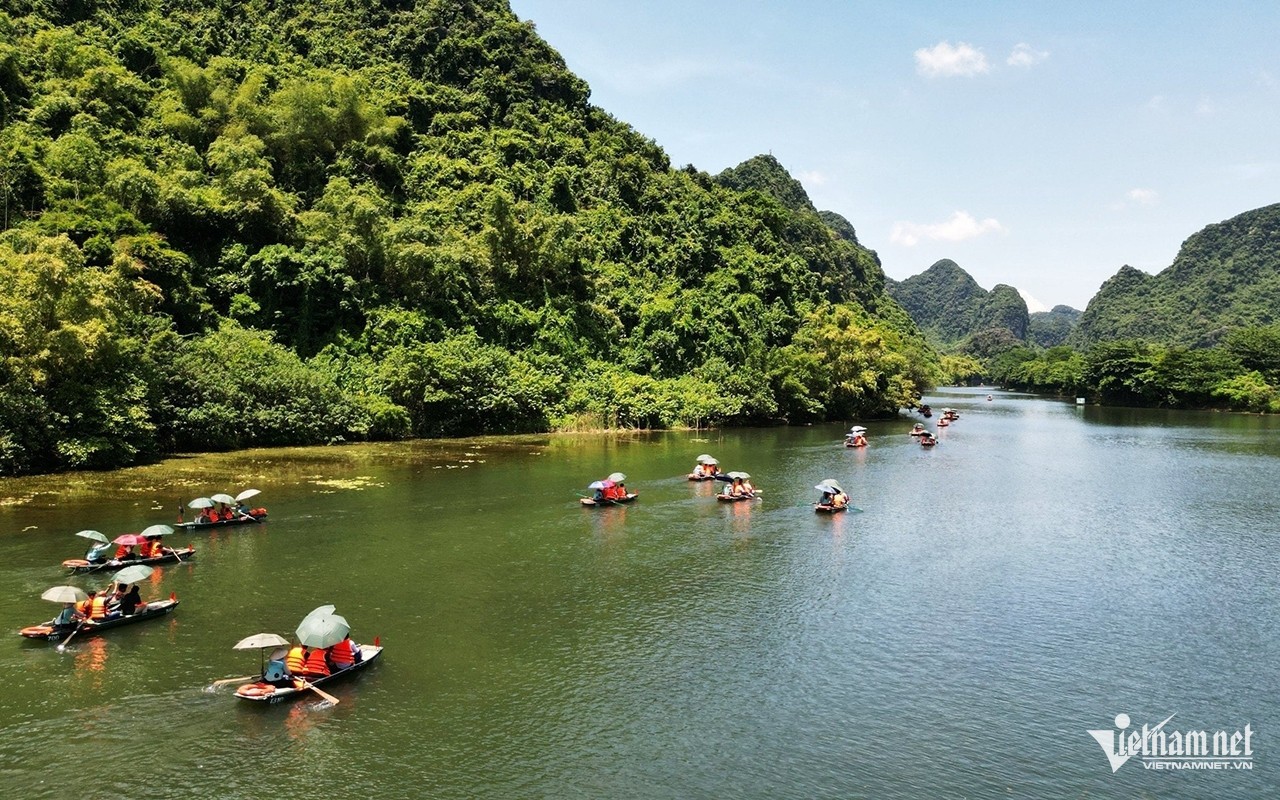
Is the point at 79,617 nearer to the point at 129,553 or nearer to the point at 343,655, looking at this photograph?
the point at 129,553

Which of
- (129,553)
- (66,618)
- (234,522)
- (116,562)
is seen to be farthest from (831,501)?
(66,618)

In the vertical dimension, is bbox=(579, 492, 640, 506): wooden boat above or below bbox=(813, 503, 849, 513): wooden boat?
above

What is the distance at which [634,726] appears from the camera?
1521cm

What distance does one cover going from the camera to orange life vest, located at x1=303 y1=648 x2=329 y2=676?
1650 cm

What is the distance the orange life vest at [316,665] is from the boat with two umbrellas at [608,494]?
60.4ft

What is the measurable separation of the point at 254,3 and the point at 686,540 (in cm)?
9827

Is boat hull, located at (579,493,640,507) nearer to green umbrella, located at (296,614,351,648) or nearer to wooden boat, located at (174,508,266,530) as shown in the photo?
wooden boat, located at (174,508,266,530)

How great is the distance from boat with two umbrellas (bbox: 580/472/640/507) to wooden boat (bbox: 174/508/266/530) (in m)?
13.2

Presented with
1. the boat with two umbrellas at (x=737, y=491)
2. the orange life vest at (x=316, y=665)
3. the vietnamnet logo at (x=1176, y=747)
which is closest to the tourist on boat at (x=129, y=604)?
the orange life vest at (x=316, y=665)

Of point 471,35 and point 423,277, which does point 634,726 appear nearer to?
point 423,277

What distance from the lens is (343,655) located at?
1705 centimetres

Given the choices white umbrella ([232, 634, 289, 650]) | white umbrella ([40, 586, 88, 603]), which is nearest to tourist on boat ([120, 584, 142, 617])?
white umbrella ([40, 586, 88, 603])

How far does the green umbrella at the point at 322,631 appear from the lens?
53.2 ft

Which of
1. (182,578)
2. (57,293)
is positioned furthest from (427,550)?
(57,293)
